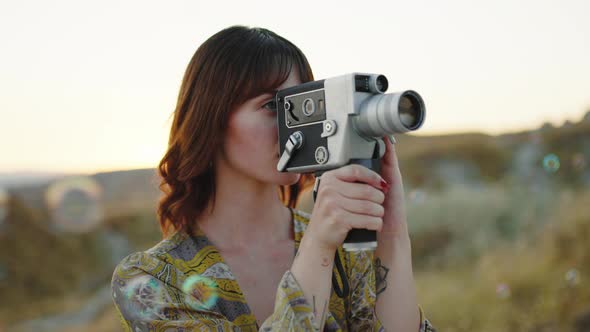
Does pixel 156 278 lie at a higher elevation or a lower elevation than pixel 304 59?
lower

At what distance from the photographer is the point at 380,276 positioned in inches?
65.3

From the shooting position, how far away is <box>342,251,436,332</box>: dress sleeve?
1.66 meters

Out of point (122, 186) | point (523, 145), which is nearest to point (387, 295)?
point (523, 145)

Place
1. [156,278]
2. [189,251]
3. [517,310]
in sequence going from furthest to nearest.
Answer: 1. [517,310]
2. [189,251]
3. [156,278]

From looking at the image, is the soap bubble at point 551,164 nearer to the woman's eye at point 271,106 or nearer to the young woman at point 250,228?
the young woman at point 250,228

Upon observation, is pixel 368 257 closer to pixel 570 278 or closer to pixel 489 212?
pixel 570 278

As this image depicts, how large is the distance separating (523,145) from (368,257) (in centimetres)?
793

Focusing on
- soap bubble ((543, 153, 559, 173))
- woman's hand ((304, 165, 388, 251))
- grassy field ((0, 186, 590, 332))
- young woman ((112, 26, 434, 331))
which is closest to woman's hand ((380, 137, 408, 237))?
young woman ((112, 26, 434, 331))

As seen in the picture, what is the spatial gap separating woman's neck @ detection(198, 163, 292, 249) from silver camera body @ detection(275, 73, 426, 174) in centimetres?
27

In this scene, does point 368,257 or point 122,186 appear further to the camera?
point 122,186

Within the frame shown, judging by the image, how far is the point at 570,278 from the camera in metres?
5.96

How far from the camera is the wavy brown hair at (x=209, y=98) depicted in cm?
166

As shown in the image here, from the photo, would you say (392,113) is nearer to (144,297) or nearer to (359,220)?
(359,220)

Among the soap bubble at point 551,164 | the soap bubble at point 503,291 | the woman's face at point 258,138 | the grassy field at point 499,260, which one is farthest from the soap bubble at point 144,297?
the soap bubble at point 551,164
